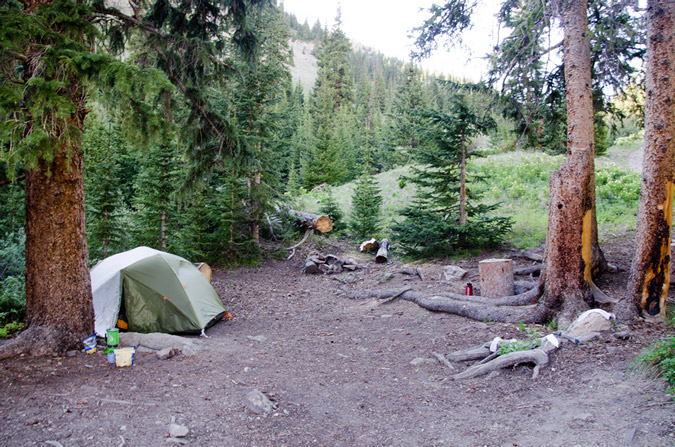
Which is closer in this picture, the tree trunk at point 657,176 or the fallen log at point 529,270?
the tree trunk at point 657,176

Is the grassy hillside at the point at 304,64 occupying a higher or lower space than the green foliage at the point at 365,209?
higher

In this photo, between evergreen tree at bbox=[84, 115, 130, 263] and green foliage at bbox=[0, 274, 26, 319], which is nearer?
green foliage at bbox=[0, 274, 26, 319]

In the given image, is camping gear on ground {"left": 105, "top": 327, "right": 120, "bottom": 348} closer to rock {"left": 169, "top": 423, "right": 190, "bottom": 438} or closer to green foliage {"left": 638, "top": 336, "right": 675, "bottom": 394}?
rock {"left": 169, "top": 423, "right": 190, "bottom": 438}

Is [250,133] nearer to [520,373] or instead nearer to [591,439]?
[520,373]

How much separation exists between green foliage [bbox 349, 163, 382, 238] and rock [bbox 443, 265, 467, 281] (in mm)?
7400

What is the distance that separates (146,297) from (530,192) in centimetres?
1723

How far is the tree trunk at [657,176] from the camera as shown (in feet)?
18.4

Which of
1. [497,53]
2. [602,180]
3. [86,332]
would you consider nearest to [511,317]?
[497,53]

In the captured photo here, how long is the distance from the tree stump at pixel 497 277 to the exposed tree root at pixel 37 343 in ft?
23.9

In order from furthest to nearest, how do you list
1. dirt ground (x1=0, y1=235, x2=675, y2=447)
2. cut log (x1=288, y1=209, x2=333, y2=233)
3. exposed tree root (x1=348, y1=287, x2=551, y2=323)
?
1. cut log (x1=288, y1=209, x2=333, y2=233)
2. exposed tree root (x1=348, y1=287, x2=551, y2=323)
3. dirt ground (x1=0, y1=235, x2=675, y2=447)

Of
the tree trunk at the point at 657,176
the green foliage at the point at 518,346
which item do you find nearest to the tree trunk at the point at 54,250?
the green foliage at the point at 518,346

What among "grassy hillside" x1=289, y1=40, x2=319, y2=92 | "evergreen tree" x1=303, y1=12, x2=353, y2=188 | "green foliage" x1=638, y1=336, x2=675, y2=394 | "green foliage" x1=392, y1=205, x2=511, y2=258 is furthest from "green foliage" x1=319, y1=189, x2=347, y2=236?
"grassy hillside" x1=289, y1=40, x2=319, y2=92

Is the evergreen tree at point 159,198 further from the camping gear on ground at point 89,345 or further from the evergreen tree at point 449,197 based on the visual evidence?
the evergreen tree at point 449,197

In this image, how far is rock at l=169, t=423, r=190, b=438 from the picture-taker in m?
3.78
